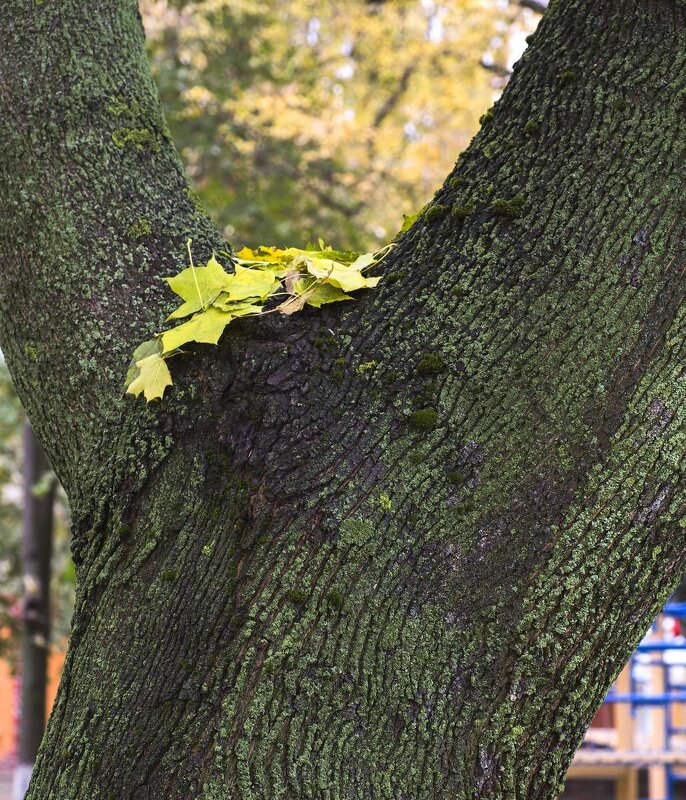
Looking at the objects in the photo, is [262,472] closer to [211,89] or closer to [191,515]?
[191,515]

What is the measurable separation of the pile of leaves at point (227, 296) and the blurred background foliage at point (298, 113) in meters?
7.56

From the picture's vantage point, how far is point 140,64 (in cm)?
218

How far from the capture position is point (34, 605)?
8.05 metres

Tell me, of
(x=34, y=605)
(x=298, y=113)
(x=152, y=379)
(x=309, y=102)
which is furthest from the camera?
(x=309, y=102)

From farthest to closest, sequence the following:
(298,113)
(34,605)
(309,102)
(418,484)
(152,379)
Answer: (309,102), (298,113), (34,605), (152,379), (418,484)

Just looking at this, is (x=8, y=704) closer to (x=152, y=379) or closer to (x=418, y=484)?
(x=152, y=379)

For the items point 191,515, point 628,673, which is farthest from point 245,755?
point 628,673

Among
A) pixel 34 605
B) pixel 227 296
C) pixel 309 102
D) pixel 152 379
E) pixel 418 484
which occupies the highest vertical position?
pixel 309 102

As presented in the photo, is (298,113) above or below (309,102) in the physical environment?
below

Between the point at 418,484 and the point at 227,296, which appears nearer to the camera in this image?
the point at 418,484

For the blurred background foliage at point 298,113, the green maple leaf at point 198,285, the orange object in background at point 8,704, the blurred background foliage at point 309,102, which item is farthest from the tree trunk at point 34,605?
the orange object in background at point 8,704

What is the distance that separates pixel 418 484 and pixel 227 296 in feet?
1.72

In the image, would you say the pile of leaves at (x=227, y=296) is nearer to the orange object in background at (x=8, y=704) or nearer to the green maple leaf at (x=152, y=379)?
the green maple leaf at (x=152, y=379)

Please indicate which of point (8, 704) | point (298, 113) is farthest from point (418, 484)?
point (8, 704)
